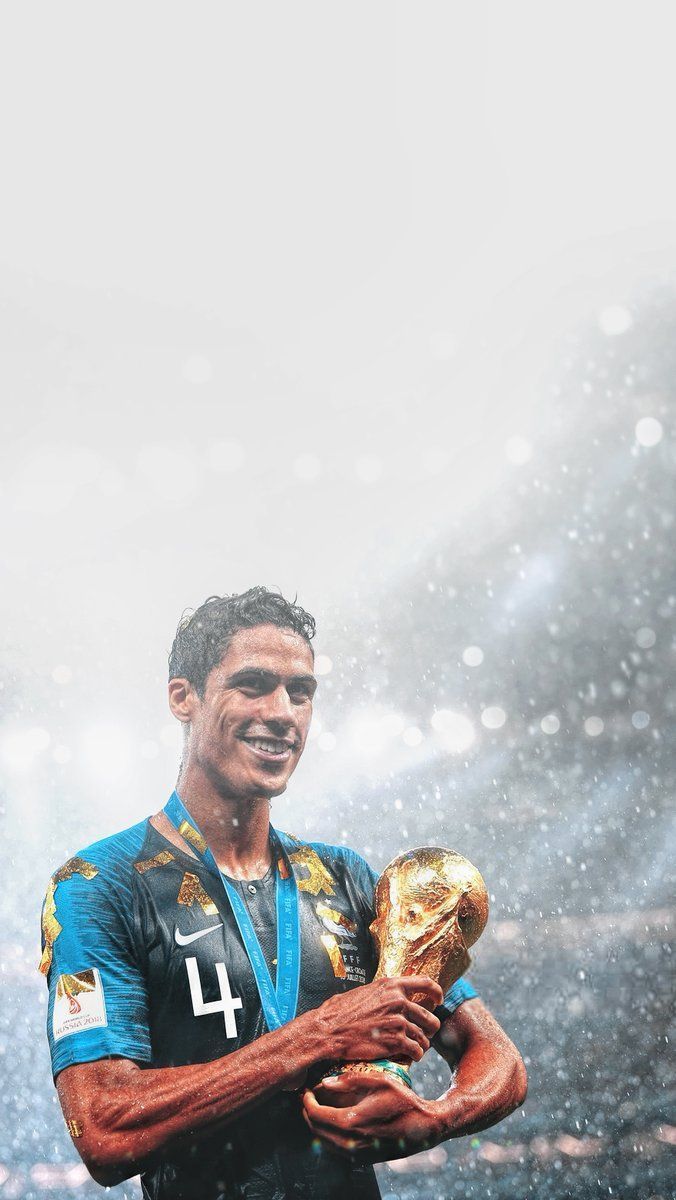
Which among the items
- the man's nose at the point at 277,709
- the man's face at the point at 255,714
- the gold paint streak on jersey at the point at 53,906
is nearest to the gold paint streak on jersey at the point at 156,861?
the gold paint streak on jersey at the point at 53,906

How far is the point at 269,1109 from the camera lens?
2.01m

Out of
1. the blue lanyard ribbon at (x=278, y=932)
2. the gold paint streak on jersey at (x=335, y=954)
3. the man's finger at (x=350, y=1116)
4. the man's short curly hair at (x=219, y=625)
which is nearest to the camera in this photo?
the man's finger at (x=350, y=1116)

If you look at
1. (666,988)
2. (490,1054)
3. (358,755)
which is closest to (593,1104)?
(666,988)

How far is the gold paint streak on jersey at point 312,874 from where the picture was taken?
8.16ft

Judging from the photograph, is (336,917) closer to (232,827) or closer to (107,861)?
(232,827)

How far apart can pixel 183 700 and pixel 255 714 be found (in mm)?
335

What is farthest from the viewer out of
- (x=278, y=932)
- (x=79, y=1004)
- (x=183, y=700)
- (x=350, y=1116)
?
(x=183, y=700)

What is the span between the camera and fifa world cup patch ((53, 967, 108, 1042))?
1930 mm

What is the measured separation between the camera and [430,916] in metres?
2.05

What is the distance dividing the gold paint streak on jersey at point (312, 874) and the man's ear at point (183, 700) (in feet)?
1.66

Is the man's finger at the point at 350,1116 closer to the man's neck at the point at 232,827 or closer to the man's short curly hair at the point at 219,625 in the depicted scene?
the man's neck at the point at 232,827

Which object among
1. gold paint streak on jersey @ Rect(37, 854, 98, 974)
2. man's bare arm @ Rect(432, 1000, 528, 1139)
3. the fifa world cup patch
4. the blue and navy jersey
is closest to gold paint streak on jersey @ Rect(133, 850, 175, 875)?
the blue and navy jersey

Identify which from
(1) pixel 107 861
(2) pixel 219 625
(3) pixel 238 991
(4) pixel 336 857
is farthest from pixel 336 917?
(2) pixel 219 625

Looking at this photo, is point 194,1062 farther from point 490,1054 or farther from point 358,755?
point 358,755
